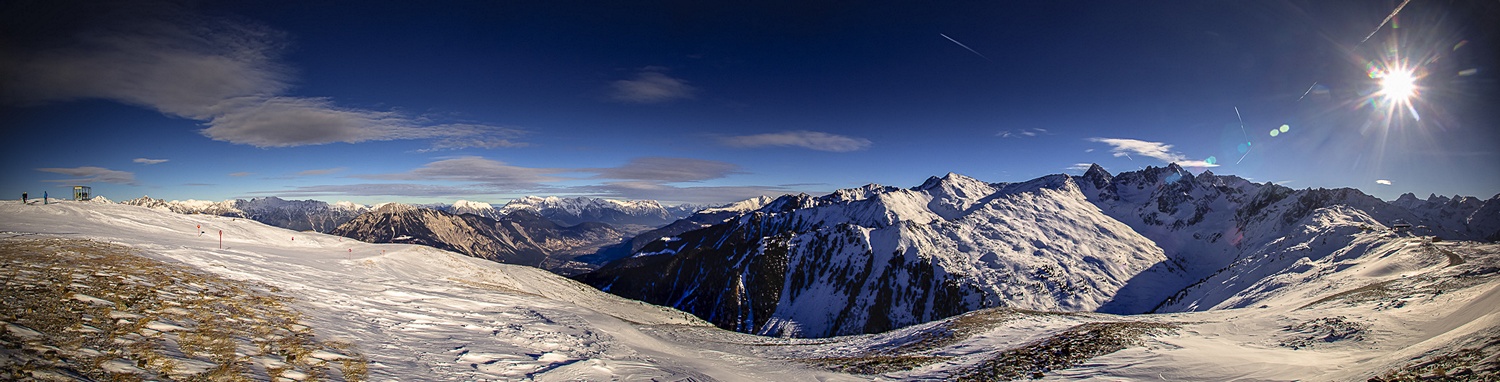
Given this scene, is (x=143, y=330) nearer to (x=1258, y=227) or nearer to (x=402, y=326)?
(x=402, y=326)

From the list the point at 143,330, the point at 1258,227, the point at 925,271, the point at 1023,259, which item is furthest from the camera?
the point at 1258,227

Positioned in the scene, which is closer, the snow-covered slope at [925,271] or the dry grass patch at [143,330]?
the dry grass patch at [143,330]

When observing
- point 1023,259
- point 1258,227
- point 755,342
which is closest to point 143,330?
point 755,342

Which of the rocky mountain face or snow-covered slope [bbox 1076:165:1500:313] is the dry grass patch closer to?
snow-covered slope [bbox 1076:165:1500:313]

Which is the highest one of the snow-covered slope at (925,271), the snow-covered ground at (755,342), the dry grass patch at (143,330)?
the dry grass patch at (143,330)

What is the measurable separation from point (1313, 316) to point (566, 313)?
41977mm

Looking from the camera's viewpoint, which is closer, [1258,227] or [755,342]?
[755,342]

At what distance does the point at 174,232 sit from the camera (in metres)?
36.5

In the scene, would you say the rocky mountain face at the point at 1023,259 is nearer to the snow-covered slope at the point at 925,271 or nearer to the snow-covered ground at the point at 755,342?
the snow-covered slope at the point at 925,271

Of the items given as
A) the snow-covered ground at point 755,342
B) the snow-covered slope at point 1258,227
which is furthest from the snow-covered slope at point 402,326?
the snow-covered slope at point 1258,227

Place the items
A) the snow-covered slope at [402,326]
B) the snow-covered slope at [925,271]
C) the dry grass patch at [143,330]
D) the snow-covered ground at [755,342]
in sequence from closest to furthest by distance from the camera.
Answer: the dry grass patch at [143,330] → the snow-covered slope at [402,326] → the snow-covered ground at [755,342] → the snow-covered slope at [925,271]

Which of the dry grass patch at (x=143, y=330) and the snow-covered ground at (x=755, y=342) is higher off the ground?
the dry grass patch at (x=143, y=330)

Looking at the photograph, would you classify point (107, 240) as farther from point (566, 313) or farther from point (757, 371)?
point (757, 371)

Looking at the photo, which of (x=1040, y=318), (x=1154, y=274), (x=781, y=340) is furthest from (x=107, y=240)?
(x=1154, y=274)
